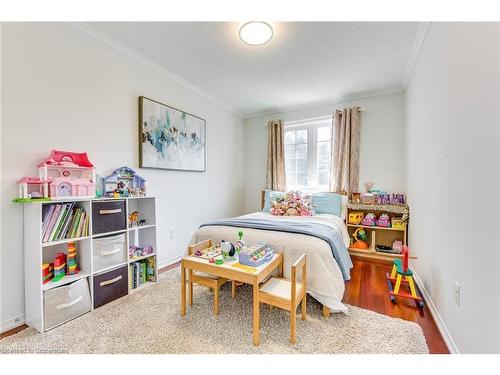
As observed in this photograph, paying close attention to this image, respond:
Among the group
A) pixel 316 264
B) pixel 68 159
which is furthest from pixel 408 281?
pixel 68 159

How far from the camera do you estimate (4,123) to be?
1.49m

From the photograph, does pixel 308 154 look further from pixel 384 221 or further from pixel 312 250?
pixel 312 250

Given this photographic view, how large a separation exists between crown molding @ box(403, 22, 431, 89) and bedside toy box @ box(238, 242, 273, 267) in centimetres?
232

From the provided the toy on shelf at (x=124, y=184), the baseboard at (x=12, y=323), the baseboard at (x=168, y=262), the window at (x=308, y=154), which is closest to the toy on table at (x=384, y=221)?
the window at (x=308, y=154)

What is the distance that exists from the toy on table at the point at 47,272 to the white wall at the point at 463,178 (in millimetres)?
2609

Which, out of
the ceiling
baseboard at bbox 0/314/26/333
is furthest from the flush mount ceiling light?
baseboard at bbox 0/314/26/333

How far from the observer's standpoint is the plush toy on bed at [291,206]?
293 cm

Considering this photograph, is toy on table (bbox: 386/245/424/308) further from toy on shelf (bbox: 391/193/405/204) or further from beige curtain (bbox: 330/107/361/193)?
beige curtain (bbox: 330/107/361/193)

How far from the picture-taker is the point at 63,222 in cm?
163

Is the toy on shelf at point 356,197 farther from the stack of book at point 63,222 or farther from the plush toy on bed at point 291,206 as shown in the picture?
the stack of book at point 63,222

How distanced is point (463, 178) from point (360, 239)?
2.13 m

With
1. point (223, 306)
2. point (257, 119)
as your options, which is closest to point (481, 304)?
point (223, 306)
